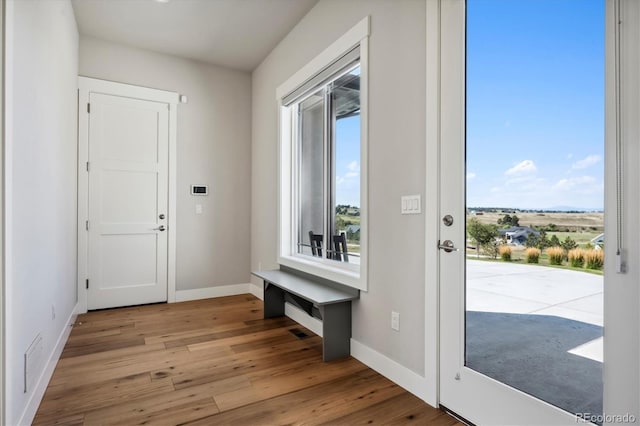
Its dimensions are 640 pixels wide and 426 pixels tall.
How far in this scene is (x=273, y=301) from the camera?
356 centimetres

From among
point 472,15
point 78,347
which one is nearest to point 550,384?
point 472,15

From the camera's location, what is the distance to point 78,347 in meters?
2.74

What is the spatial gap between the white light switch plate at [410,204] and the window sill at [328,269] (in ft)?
2.17

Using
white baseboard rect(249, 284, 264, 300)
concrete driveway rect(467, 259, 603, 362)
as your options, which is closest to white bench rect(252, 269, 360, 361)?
concrete driveway rect(467, 259, 603, 362)

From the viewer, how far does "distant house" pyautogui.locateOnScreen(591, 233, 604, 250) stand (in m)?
1.31

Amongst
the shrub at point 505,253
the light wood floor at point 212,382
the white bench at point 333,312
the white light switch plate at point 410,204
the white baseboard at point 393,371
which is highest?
the white light switch plate at point 410,204

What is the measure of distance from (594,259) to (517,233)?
13.8 inches

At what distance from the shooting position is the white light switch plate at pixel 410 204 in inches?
80.6

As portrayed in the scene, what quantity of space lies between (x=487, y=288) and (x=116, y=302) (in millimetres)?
3814

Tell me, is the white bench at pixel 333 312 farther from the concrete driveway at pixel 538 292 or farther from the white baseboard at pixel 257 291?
the white baseboard at pixel 257 291

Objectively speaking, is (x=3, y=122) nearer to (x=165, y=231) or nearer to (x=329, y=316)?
(x=329, y=316)

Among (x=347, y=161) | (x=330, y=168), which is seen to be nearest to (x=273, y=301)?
(x=330, y=168)

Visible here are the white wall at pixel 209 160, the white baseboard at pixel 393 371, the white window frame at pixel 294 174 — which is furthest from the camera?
the white wall at pixel 209 160

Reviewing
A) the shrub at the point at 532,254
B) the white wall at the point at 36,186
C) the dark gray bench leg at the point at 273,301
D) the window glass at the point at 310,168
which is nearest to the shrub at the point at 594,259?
the shrub at the point at 532,254
